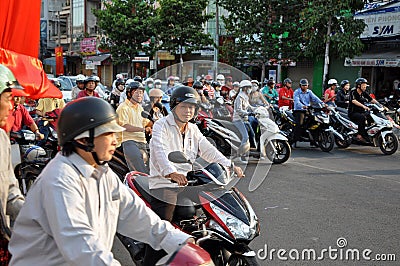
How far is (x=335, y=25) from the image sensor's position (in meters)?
17.8

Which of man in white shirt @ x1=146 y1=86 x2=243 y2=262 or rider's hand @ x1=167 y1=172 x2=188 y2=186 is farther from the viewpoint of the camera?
man in white shirt @ x1=146 y1=86 x2=243 y2=262

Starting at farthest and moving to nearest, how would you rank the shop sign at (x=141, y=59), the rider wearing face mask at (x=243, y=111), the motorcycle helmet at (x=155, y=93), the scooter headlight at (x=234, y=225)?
the shop sign at (x=141, y=59)
the rider wearing face mask at (x=243, y=111)
the motorcycle helmet at (x=155, y=93)
the scooter headlight at (x=234, y=225)

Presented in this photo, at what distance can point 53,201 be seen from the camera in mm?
1919

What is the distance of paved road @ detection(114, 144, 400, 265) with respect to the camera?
15.5 feet

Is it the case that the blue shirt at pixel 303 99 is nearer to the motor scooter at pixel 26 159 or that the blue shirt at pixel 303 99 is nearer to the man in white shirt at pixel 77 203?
the motor scooter at pixel 26 159

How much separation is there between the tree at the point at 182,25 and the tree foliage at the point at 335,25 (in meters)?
5.54

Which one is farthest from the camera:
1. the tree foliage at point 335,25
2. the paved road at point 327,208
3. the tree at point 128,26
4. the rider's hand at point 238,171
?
the tree at point 128,26

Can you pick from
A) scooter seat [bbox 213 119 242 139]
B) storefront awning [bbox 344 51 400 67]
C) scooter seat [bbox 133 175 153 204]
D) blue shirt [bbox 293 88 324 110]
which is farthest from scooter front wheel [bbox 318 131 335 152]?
storefront awning [bbox 344 51 400 67]

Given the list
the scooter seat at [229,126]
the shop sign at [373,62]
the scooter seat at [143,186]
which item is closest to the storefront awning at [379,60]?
the shop sign at [373,62]

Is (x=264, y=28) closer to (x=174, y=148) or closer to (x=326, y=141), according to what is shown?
(x=326, y=141)

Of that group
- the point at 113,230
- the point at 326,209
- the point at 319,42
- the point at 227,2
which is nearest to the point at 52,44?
the point at 227,2

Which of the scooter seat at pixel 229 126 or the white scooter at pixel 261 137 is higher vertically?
the scooter seat at pixel 229 126

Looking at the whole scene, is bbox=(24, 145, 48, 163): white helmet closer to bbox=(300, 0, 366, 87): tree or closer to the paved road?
the paved road

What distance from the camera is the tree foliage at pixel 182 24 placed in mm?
21734
